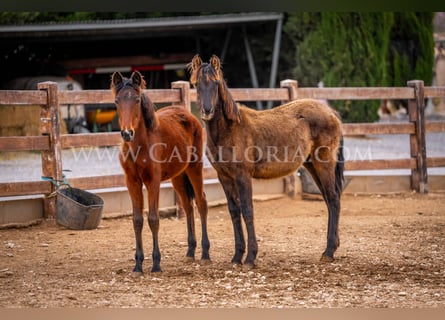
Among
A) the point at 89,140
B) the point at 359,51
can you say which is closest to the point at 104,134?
the point at 89,140

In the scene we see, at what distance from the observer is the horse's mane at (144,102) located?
193 inches

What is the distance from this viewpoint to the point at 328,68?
13117 mm

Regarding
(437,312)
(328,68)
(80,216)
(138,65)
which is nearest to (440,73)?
(328,68)

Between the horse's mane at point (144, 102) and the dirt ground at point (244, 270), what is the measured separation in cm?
101

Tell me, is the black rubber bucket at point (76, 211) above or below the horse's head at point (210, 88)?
below

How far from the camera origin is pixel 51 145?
6723 mm

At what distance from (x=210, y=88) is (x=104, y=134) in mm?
2324

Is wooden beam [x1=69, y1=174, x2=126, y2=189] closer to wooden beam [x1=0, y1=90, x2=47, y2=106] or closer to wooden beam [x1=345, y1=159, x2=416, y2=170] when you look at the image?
wooden beam [x1=0, y1=90, x2=47, y2=106]

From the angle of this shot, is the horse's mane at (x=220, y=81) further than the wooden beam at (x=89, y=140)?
No

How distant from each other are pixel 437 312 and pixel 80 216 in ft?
11.1

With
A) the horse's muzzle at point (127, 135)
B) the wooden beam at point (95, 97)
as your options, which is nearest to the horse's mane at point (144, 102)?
the horse's muzzle at point (127, 135)

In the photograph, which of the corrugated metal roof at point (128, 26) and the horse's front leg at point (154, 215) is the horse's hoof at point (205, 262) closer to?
the horse's front leg at point (154, 215)

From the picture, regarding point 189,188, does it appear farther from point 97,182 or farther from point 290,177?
point 290,177

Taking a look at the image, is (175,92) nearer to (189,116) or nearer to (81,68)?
(189,116)
